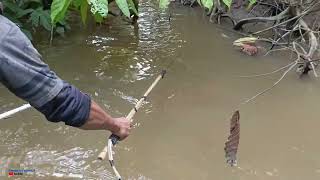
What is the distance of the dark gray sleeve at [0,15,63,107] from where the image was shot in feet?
5.26

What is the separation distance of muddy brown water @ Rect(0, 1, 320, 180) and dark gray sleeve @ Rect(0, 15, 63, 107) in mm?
1553

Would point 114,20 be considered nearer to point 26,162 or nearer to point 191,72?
point 191,72

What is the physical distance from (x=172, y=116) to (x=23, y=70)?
2.53 metres

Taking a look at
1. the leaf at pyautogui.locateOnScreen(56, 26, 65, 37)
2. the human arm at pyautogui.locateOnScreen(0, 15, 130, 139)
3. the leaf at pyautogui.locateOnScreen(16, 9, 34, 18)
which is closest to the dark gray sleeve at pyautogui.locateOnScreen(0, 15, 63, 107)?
the human arm at pyautogui.locateOnScreen(0, 15, 130, 139)

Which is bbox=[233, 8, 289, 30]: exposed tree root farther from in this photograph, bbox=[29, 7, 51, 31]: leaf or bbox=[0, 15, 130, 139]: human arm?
bbox=[0, 15, 130, 139]: human arm

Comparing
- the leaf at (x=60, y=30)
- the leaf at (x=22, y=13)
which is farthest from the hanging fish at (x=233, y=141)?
the leaf at (x=60, y=30)

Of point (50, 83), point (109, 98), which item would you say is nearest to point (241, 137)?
point (109, 98)

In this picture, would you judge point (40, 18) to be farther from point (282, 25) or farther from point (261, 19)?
point (282, 25)

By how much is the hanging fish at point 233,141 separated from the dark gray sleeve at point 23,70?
62.8 inches

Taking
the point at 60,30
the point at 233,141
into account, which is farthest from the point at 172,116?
the point at 60,30

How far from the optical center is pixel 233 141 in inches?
128

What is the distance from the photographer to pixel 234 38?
249 inches

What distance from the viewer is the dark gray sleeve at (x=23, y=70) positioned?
1.60 metres

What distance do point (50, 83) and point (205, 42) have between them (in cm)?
447
